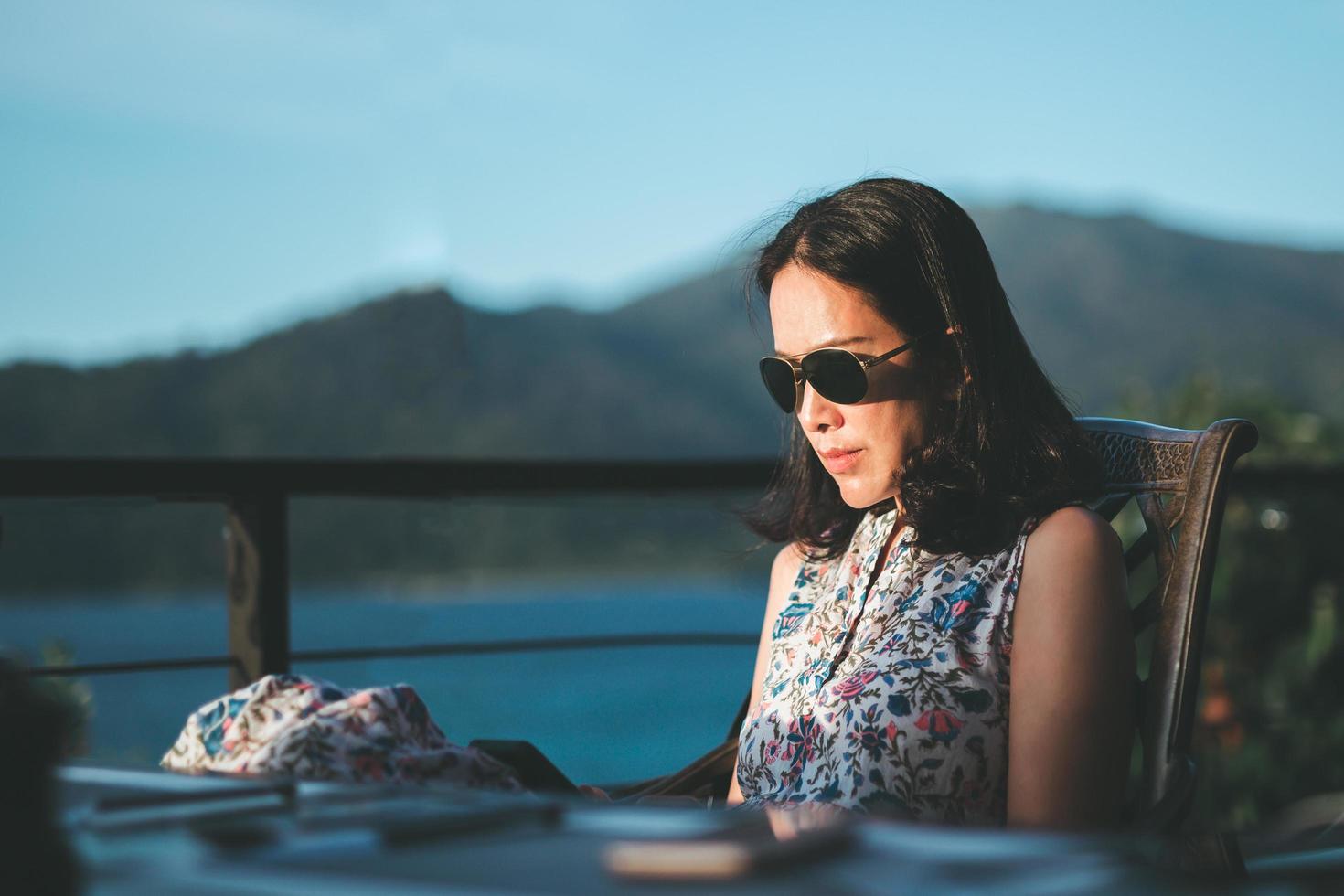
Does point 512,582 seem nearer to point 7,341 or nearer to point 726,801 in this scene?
point 7,341

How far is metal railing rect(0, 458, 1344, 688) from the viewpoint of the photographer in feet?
7.26

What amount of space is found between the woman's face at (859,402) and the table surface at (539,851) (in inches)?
44.8

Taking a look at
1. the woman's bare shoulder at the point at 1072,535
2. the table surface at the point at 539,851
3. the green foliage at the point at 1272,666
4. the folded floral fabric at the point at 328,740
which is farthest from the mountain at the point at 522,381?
the table surface at the point at 539,851

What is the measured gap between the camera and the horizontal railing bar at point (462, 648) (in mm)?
2252

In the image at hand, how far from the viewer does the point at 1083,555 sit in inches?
62.5

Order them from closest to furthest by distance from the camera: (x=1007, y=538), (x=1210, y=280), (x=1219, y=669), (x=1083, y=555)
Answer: (x=1083, y=555)
(x=1007, y=538)
(x=1219, y=669)
(x=1210, y=280)

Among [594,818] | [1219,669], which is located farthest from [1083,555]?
[1219,669]

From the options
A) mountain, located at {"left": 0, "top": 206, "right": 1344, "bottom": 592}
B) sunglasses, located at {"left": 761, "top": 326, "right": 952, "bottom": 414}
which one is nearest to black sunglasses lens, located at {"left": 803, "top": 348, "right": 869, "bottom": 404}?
sunglasses, located at {"left": 761, "top": 326, "right": 952, "bottom": 414}

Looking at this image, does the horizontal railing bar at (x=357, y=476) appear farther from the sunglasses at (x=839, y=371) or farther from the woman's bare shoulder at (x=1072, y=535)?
the woman's bare shoulder at (x=1072, y=535)

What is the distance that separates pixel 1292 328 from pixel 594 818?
6728cm

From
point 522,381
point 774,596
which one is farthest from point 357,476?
point 522,381

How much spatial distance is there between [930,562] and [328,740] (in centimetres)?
90

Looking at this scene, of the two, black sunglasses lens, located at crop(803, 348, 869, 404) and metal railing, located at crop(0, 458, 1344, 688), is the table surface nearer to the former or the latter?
black sunglasses lens, located at crop(803, 348, 869, 404)

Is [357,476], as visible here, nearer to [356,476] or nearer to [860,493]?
[356,476]
